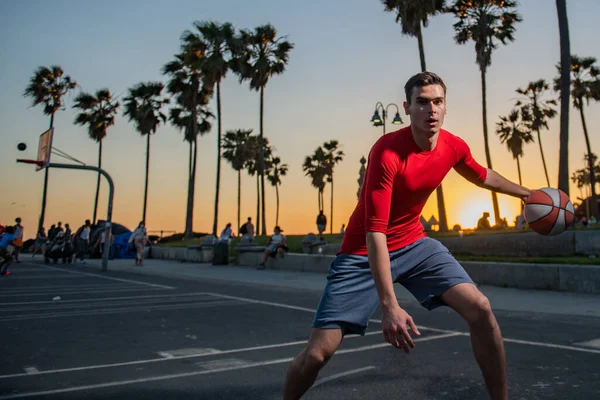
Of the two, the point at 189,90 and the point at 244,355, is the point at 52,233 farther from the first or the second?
the point at 244,355

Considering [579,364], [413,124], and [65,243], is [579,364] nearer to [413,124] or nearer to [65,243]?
[413,124]

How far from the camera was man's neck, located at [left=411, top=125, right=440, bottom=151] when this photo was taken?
3.36 meters

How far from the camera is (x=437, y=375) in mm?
5238

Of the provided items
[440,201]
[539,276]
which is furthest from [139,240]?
[539,276]

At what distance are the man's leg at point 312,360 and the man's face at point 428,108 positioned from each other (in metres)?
1.18

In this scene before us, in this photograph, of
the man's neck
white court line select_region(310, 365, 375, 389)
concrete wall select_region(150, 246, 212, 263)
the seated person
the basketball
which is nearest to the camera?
the man's neck

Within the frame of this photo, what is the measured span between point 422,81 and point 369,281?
1111 mm

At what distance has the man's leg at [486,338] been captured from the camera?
3.22 metres

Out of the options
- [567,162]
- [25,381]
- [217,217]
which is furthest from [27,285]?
[217,217]

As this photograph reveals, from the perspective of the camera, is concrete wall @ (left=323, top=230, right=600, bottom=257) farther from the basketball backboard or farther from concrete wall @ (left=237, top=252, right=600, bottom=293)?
the basketball backboard

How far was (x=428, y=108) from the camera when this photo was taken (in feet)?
10.7

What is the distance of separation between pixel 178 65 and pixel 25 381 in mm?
38753

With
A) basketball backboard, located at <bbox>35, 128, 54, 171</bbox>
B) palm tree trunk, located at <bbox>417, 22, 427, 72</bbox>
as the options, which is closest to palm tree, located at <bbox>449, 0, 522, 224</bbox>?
palm tree trunk, located at <bbox>417, 22, 427, 72</bbox>

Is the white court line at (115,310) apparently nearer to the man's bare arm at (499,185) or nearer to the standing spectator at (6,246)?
the man's bare arm at (499,185)
